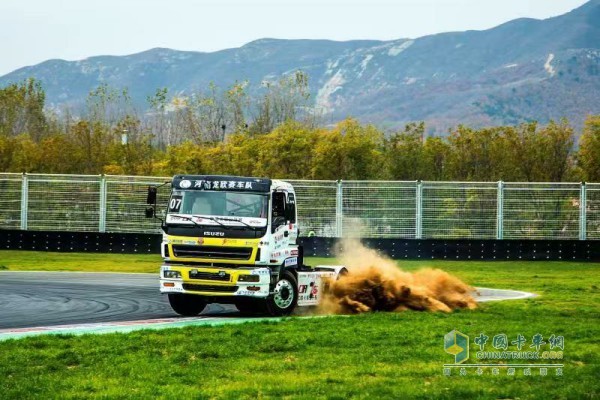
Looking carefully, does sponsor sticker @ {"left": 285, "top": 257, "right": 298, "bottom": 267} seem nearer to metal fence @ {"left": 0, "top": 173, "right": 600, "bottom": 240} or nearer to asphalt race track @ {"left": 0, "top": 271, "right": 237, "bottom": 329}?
asphalt race track @ {"left": 0, "top": 271, "right": 237, "bottom": 329}

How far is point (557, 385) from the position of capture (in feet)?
41.4

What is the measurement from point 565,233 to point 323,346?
30.5 m

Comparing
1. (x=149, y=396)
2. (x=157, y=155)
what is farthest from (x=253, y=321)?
(x=157, y=155)

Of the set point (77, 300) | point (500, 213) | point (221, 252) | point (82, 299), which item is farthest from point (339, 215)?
point (221, 252)

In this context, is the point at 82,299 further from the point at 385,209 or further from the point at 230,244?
the point at 385,209

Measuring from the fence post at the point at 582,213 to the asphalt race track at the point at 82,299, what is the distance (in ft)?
52.7

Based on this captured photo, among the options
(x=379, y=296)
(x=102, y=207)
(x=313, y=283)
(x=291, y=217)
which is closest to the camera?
(x=291, y=217)

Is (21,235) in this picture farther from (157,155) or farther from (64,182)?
(157,155)

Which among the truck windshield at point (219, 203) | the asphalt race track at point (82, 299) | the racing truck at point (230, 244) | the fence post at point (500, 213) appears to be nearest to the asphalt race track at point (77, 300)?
the asphalt race track at point (82, 299)

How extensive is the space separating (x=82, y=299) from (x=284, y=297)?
222 inches

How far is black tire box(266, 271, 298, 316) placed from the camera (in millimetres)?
21125

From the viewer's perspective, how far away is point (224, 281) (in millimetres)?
20500

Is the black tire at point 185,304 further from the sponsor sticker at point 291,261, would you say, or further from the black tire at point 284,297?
the sponsor sticker at point 291,261

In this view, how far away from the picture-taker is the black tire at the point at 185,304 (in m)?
21.7
